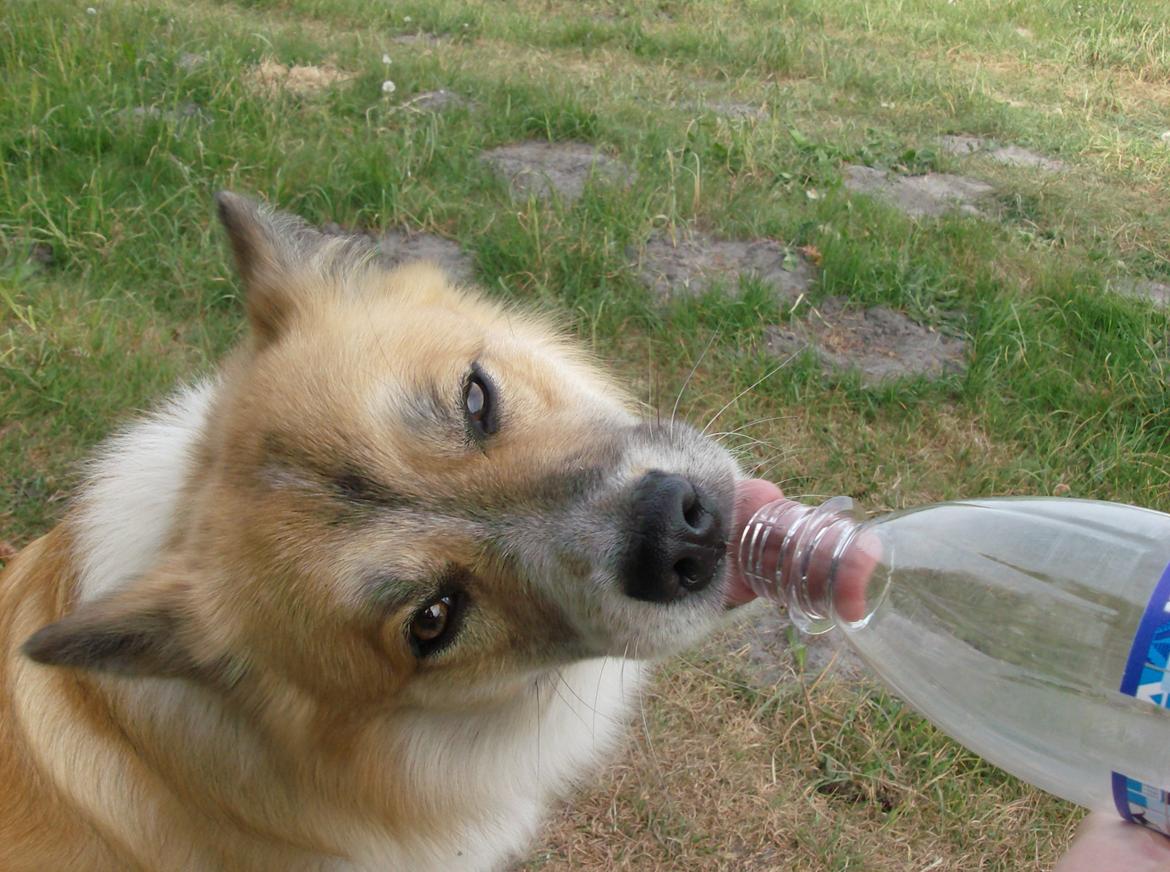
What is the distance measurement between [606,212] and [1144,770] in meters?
3.29

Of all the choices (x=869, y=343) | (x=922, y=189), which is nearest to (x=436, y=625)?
(x=869, y=343)

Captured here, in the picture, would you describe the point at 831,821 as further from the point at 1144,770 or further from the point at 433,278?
the point at 433,278

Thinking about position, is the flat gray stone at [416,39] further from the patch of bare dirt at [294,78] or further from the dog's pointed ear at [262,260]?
the dog's pointed ear at [262,260]

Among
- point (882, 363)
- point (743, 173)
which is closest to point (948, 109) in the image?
point (743, 173)

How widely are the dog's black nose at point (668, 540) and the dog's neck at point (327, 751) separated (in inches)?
20.0

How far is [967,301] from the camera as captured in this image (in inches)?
164

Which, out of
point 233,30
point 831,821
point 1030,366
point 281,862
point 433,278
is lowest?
point 831,821

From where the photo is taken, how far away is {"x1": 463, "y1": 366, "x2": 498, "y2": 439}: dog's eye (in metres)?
2.07

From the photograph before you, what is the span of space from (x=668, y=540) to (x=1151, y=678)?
86 centimetres

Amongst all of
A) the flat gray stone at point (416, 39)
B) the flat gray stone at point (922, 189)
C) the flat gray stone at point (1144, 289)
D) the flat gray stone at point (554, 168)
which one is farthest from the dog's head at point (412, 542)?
the flat gray stone at point (416, 39)

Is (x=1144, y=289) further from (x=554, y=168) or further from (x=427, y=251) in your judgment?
(x=427, y=251)

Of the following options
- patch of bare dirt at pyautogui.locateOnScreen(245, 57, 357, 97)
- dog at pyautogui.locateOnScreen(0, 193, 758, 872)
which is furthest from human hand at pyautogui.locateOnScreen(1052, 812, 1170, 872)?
patch of bare dirt at pyautogui.locateOnScreen(245, 57, 357, 97)

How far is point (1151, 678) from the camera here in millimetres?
1354

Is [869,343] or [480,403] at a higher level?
[480,403]
